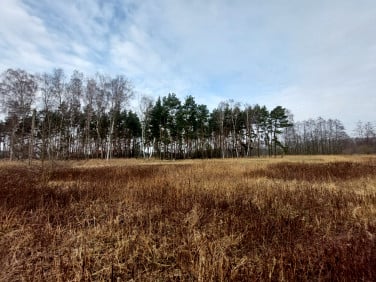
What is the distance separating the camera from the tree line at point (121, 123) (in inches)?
1127

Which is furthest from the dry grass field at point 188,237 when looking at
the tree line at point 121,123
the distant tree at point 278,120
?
→ the distant tree at point 278,120

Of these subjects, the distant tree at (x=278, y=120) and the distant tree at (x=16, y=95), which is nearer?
the distant tree at (x=16, y=95)

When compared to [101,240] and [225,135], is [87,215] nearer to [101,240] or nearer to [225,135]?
[101,240]

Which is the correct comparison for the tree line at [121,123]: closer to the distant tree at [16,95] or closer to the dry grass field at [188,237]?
the distant tree at [16,95]

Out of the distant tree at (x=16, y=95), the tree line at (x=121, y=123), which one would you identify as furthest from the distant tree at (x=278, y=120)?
the distant tree at (x=16, y=95)

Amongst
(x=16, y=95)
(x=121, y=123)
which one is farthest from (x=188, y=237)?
(x=121, y=123)

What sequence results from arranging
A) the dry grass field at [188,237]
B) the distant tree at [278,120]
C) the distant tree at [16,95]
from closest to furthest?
the dry grass field at [188,237], the distant tree at [16,95], the distant tree at [278,120]

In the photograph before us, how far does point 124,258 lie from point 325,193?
601cm

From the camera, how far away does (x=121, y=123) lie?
1964 inches

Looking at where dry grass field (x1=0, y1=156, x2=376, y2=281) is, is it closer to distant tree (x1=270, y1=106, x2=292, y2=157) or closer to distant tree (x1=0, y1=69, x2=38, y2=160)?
distant tree (x1=0, y1=69, x2=38, y2=160)

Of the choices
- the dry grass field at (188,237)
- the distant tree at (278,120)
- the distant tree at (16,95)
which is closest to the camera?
the dry grass field at (188,237)

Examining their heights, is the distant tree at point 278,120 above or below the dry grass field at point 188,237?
above

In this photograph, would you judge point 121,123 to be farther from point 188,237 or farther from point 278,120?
point 188,237

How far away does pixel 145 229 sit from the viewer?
4145 mm
